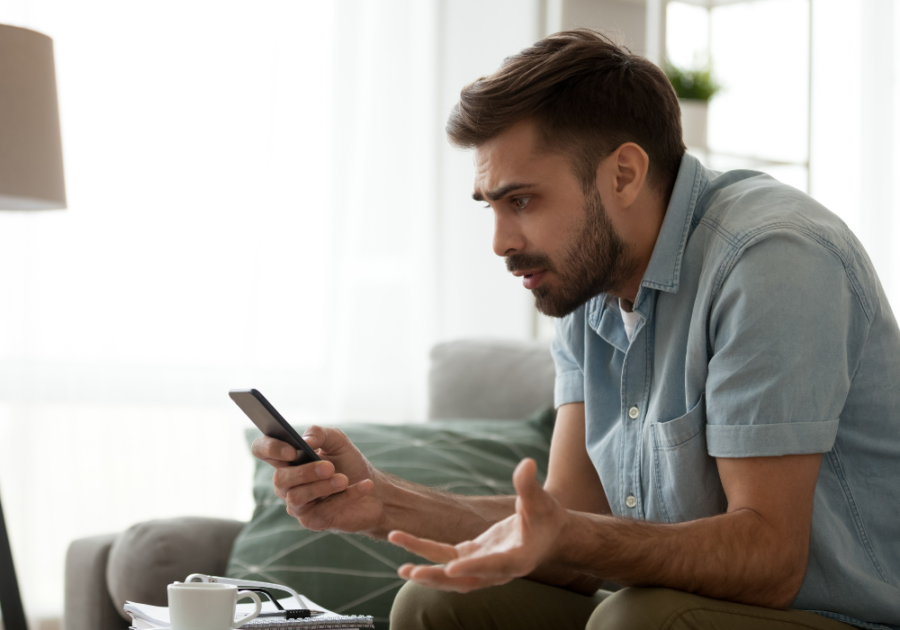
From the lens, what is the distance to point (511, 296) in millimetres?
2957

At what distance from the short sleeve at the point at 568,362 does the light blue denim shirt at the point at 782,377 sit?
0.62 ft

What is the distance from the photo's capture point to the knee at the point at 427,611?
1229 millimetres

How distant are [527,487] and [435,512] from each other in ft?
1.51

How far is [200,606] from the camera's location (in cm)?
96

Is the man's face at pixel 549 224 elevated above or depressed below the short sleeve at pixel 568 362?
above

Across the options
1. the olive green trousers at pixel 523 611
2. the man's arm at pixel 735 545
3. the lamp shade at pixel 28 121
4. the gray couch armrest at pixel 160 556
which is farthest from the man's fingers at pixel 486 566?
the lamp shade at pixel 28 121

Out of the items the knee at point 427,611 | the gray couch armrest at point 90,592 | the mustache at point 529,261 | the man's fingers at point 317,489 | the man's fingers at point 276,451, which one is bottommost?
the gray couch armrest at point 90,592

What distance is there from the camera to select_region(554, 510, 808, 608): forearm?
3.11 feet

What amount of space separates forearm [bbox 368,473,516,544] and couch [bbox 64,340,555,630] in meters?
0.53

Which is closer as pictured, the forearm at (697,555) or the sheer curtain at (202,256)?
the forearm at (697,555)

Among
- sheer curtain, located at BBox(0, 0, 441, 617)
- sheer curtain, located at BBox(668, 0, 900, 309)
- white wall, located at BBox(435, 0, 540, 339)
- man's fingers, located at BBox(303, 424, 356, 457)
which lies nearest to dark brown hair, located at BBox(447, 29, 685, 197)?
man's fingers, located at BBox(303, 424, 356, 457)

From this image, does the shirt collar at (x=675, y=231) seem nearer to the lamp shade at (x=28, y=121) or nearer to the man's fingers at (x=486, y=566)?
the man's fingers at (x=486, y=566)

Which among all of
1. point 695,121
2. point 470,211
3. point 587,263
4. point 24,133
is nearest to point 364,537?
point 587,263

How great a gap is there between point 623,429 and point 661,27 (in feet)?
6.52
